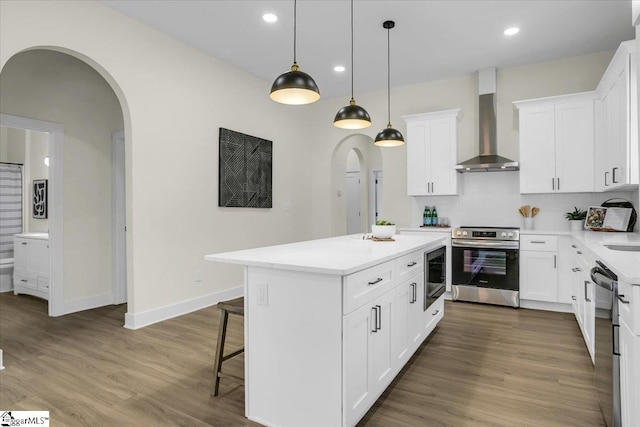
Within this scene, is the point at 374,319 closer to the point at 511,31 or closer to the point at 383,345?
the point at 383,345

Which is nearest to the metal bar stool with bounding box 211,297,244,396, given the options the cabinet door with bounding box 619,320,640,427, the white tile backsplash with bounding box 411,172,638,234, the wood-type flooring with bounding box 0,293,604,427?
the wood-type flooring with bounding box 0,293,604,427

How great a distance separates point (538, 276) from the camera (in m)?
4.32

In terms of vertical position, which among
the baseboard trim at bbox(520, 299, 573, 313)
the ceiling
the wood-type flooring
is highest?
the ceiling

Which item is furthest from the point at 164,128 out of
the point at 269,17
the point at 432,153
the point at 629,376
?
the point at 629,376

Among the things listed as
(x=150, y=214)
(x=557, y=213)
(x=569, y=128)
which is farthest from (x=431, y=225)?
(x=150, y=214)

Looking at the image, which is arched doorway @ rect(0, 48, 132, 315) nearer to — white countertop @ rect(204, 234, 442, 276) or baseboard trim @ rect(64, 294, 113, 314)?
baseboard trim @ rect(64, 294, 113, 314)

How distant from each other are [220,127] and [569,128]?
4141 mm

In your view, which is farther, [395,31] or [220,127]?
[220,127]

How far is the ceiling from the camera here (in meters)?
3.51

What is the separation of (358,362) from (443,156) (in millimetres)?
3829

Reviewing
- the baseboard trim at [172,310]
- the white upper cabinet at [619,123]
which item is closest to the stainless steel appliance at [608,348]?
the white upper cabinet at [619,123]

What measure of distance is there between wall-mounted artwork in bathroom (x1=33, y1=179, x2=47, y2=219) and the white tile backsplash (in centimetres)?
546

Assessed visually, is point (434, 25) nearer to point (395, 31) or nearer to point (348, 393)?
point (395, 31)

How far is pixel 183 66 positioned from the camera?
14.0 feet
